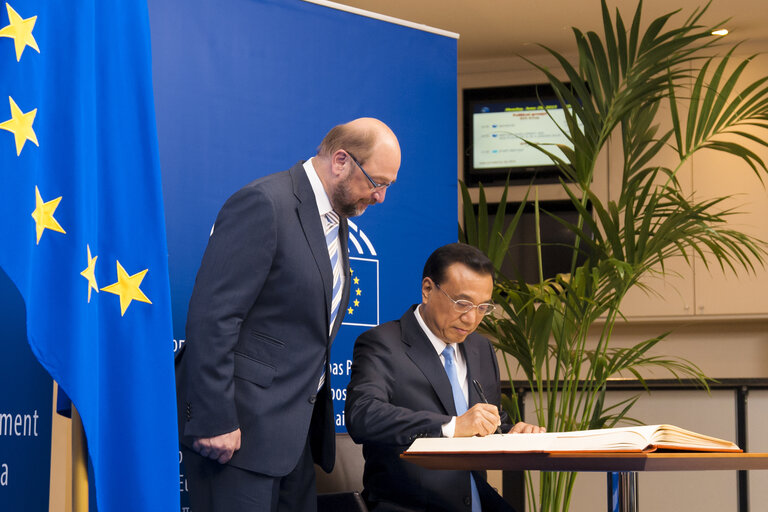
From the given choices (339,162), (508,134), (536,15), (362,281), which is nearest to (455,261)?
(339,162)

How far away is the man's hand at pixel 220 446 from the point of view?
1862mm

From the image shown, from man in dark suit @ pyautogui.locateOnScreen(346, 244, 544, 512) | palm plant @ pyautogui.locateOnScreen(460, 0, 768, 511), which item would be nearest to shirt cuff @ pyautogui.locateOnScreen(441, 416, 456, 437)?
man in dark suit @ pyautogui.locateOnScreen(346, 244, 544, 512)

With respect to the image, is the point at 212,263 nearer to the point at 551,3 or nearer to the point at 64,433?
the point at 64,433

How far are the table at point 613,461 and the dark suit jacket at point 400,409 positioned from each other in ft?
1.53

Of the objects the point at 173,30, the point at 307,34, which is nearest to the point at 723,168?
the point at 307,34

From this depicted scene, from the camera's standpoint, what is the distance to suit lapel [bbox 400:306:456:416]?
2.38 meters

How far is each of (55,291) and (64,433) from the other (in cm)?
86

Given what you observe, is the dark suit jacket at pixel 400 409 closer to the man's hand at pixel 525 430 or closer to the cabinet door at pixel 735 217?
the man's hand at pixel 525 430

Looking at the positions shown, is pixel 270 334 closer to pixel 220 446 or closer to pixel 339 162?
pixel 220 446

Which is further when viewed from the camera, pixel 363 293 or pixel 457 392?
pixel 363 293

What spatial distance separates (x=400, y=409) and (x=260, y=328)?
0.39 meters

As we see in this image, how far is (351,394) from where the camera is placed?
2.24m

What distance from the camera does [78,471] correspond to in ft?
5.74

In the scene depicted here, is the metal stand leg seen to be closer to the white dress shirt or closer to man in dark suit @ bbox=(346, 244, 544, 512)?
man in dark suit @ bbox=(346, 244, 544, 512)
